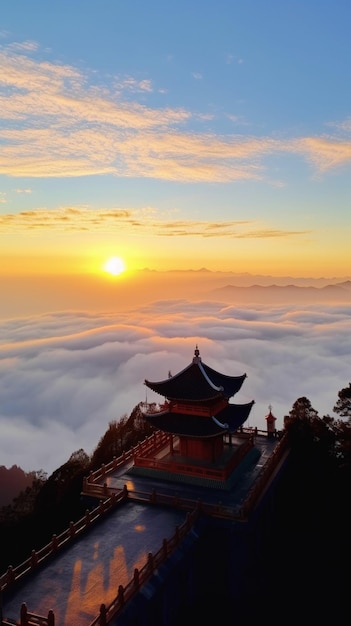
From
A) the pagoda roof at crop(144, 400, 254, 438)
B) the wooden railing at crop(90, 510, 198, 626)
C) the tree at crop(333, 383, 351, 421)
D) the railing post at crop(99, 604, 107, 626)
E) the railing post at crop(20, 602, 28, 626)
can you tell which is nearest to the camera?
the railing post at crop(20, 602, 28, 626)

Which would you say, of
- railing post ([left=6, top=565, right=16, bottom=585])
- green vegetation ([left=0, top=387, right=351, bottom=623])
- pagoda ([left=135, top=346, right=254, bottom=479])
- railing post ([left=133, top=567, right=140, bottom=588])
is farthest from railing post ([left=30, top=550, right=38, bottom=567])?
green vegetation ([left=0, top=387, right=351, bottom=623])

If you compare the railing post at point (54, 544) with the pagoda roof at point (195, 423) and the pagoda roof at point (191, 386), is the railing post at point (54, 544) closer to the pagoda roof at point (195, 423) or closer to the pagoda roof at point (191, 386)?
the pagoda roof at point (195, 423)

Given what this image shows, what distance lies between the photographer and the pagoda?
2422 cm

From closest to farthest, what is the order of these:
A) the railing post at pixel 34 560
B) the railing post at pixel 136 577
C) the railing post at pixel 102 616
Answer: the railing post at pixel 102 616, the railing post at pixel 136 577, the railing post at pixel 34 560

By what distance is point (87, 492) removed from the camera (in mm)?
23109

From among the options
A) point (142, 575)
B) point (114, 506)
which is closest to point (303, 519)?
point (114, 506)

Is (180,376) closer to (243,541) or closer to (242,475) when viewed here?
(242,475)

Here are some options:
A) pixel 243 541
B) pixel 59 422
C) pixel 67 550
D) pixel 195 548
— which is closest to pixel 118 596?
pixel 67 550

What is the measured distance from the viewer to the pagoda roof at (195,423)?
24.0 m

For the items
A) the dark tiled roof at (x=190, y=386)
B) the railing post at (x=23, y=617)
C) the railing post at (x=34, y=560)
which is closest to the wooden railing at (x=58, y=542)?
the railing post at (x=34, y=560)

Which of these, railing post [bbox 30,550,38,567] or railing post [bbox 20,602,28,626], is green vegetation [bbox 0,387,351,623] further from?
railing post [bbox 20,602,28,626]

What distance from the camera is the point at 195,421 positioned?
24.9 m

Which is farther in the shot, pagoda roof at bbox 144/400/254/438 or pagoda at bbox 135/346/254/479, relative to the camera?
pagoda at bbox 135/346/254/479

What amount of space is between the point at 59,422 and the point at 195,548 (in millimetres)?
179971
